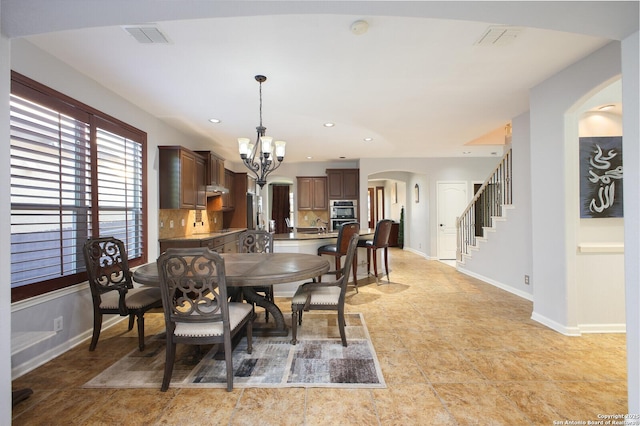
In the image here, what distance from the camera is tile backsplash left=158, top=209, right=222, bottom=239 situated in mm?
4383

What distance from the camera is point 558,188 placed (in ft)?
9.59

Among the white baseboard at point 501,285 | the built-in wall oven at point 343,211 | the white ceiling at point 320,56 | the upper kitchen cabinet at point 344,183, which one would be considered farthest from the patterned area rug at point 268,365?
the upper kitchen cabinet at point 344,183

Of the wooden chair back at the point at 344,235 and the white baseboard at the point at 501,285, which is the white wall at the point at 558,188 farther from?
the wooden chair back at the point at 344,235

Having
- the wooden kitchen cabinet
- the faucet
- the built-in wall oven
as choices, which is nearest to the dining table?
the faucet

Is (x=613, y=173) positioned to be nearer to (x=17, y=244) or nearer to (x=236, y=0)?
(x=236, y=0)

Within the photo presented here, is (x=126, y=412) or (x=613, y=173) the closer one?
(x=126, y=412)

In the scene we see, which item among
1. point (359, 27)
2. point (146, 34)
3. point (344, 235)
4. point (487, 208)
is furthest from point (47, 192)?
point (487, 208)

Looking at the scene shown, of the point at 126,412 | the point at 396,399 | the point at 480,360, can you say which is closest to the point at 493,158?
the point at 480,360

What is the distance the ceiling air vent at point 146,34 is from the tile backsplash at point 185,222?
2.57 metres

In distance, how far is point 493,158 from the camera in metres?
7.21

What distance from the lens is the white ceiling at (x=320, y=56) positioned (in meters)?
1.41

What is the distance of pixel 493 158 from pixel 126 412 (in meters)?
8.00

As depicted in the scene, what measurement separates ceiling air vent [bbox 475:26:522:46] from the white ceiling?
0.05m

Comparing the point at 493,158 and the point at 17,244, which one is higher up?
the point at 493,158
